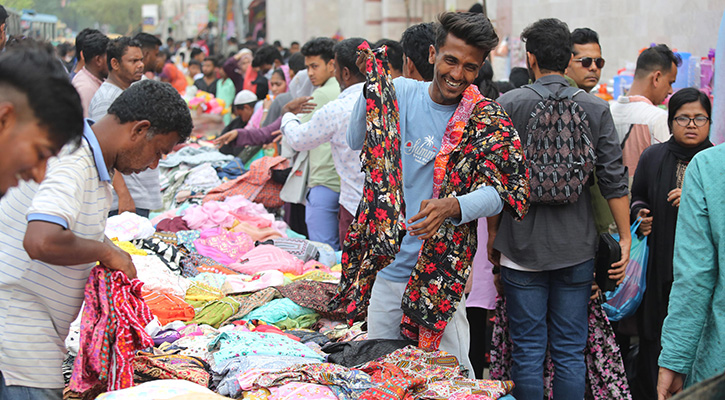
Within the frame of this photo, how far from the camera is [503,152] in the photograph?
9.27ft

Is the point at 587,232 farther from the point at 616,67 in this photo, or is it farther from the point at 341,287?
the point at 616,67

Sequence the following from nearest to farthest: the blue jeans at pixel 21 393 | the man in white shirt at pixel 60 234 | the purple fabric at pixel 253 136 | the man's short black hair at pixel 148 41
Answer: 1. the man in white shirt at pixel 60 234
2. the blue jeans at pixel 21 393
3. the purple fabric at pixel 253 136
4. the man's short black hair at pixel 148 41

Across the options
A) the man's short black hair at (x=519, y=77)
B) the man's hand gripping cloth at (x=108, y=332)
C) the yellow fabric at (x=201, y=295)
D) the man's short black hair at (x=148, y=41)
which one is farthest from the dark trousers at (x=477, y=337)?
the man's short black hair at (x=148, y=41)

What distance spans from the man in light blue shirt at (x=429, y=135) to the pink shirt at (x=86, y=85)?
8.87 ft

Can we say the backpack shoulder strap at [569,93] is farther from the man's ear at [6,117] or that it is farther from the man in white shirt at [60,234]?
the man's ear at [6,117]

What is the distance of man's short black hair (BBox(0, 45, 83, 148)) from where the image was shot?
151 cm

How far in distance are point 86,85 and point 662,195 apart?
12.9ft

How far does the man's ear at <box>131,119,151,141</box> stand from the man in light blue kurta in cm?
179

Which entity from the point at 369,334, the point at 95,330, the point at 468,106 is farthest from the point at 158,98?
the point at 369,334

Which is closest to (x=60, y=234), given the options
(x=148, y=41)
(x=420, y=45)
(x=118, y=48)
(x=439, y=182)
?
(x=439, y=182)

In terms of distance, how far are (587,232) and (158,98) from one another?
2.22 meters

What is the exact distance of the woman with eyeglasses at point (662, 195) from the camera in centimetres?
409

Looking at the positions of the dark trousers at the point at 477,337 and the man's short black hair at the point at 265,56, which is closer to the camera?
the dark trousers at the point at 477,337

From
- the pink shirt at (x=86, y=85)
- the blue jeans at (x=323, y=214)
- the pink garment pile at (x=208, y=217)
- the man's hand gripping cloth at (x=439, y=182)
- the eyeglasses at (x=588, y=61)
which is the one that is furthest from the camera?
the pink garment pile at (x=208, y=217)
